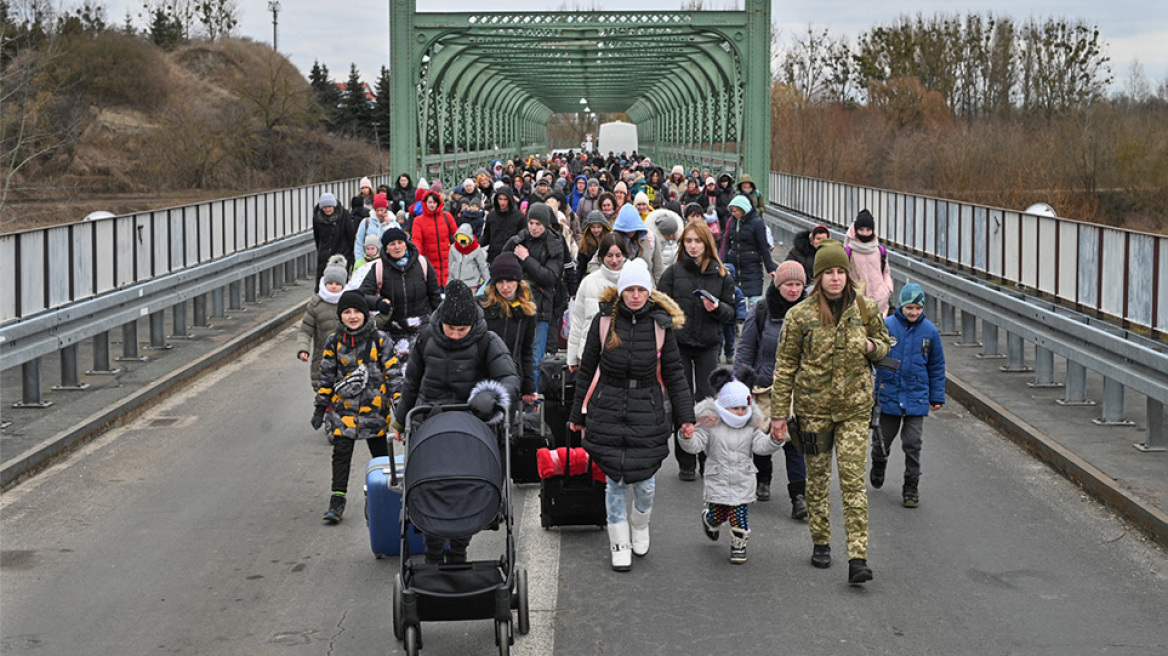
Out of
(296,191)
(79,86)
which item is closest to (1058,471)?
(296,191)

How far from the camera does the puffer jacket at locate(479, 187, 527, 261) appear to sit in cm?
1652

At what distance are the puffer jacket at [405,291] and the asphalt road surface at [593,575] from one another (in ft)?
4.37

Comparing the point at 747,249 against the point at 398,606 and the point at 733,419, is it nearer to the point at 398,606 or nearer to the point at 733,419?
the point at 733,419

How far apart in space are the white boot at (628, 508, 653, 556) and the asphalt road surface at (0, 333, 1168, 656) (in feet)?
0.28

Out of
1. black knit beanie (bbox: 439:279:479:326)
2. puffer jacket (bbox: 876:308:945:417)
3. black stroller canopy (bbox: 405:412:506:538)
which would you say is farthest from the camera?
puffer jacket (bbox: 876:308:945:417)

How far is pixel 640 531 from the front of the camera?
27.9 feet

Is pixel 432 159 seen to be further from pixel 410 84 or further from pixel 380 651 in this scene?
pixel 380 651

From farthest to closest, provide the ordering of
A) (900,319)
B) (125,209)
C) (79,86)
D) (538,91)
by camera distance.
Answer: (538,91) < (79,86) < (125,209) < (900,319)

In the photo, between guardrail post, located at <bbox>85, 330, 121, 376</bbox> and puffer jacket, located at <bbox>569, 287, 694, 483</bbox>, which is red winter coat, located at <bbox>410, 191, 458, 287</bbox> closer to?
guardrail post, located at <bbox>85, 330, 121, 376</bbox>

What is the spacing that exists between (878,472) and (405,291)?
3989 millimetres

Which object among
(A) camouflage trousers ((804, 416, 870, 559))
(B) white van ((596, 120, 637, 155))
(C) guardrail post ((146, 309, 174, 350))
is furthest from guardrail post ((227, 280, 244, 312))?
(B) white van ((596, 120, 637, 155))

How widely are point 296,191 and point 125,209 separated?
26.9m

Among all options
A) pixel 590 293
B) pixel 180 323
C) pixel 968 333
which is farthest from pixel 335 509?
pixel 968 333

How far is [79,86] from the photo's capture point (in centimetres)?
7462
